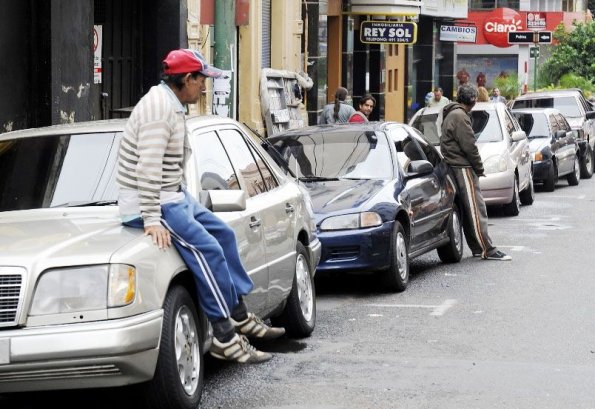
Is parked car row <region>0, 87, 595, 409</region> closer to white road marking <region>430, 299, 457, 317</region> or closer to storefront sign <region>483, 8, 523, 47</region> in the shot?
white road marking <region>430, 299, 457, 317</region>

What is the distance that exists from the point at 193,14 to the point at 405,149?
27.2ft

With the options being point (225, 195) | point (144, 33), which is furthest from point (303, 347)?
point (144, 33)

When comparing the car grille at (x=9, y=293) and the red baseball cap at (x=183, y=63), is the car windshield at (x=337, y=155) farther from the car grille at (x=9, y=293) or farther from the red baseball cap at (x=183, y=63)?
the car grille at (x=9, y=293)

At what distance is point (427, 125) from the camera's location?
20.5m

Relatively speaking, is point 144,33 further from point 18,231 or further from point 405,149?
point 18,231

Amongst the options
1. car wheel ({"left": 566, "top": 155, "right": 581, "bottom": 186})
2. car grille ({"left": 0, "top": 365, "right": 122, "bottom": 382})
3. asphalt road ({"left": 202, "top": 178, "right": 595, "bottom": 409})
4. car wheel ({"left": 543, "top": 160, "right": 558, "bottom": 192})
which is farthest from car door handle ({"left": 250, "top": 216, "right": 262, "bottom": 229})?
car wheel ({"left": 566, "top": 155, "right": 581, "bottom": 186})

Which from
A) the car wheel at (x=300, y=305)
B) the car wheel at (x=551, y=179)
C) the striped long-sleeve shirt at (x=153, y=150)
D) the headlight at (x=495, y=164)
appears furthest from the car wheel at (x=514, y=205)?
the striped long-sleeve shirt at (x=153, y=150)

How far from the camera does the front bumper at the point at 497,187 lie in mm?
19984

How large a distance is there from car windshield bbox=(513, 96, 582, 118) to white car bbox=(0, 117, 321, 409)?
74.4ft

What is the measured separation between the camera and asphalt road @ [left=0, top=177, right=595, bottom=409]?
314 inches

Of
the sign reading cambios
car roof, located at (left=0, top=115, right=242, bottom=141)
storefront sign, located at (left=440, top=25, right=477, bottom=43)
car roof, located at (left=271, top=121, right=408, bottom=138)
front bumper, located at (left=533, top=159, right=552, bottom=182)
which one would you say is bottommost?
front bumper, located at (left=533, top=159, right=552, bottom=182)

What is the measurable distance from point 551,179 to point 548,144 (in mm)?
695

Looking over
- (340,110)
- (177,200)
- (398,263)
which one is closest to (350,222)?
(398,263)

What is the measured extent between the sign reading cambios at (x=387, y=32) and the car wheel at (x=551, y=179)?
7161 millimetres
